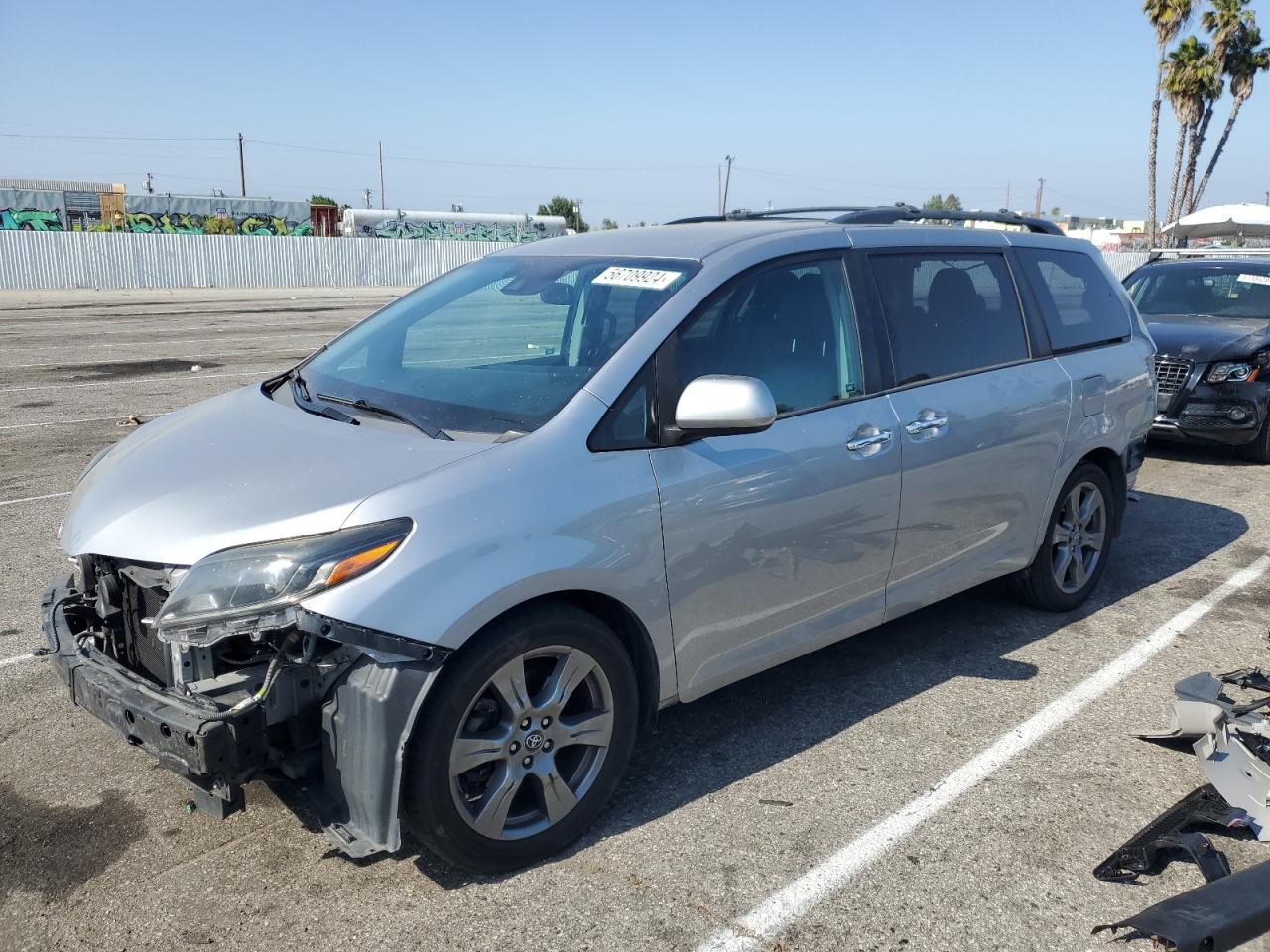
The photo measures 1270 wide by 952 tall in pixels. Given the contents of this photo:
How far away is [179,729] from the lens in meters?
2.66

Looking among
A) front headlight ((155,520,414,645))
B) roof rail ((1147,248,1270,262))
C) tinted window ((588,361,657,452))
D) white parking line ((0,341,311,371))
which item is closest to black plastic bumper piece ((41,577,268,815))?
front headlight ((155,520,414,645))

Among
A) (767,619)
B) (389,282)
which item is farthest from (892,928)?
(389,282)

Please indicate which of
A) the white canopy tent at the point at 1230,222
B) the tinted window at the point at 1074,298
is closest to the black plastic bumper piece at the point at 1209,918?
the tinted window at the point at 1074,298

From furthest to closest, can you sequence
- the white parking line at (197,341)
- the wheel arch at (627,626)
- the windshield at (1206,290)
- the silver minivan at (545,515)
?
the white parking line at (197,341) → the windshield at (1206,290) → the wheel arch at (627,626) → the silver minivan at (545,515)

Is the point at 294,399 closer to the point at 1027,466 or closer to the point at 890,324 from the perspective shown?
the point at 890,324

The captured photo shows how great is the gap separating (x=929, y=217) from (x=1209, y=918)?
319 cm

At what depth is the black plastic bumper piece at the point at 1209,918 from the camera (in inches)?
105

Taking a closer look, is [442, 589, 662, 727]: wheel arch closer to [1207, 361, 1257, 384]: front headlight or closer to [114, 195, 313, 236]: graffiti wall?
[1207, 361, 1257, 384]: front headlight

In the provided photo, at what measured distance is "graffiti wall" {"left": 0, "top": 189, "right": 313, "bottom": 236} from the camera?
155 feet

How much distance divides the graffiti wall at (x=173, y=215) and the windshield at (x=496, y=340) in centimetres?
4726

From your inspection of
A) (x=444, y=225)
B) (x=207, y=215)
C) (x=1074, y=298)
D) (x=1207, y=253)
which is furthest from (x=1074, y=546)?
(x=207, y=215)

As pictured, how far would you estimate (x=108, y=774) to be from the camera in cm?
366

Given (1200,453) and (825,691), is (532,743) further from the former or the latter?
(1200,453)

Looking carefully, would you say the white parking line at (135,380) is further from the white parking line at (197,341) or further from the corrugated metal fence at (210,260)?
the corrugated metal fence at (210,260)
